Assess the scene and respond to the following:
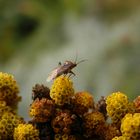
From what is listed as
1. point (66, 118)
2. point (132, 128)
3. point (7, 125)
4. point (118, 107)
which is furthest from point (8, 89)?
point (132, 128)

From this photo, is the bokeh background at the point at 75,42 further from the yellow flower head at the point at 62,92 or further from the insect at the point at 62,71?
the yellow flower head at the point at 62,92

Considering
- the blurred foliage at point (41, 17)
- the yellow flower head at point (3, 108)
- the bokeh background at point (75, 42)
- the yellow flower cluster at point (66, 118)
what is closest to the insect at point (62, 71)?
the yellow flower cluster at point (66, 118)

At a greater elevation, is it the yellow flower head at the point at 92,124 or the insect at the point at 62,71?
the insect at the point at 62,71

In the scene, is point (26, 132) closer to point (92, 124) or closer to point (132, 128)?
point (92, 124)

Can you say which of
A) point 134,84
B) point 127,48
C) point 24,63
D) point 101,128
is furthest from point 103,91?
point 101,128

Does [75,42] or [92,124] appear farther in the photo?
[75,42]

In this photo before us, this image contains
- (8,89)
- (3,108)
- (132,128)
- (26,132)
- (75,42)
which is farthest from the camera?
(75,42)

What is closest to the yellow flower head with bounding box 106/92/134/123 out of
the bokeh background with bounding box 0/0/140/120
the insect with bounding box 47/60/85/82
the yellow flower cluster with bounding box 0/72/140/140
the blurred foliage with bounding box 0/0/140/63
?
the yellow flower cluster with bounding box 0/72/140/140
